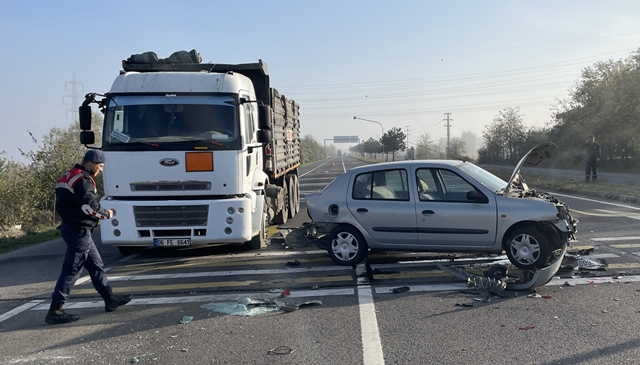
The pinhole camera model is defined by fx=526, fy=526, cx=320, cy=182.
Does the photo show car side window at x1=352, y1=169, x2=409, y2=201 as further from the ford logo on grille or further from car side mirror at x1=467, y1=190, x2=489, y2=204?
the ford logo on grille

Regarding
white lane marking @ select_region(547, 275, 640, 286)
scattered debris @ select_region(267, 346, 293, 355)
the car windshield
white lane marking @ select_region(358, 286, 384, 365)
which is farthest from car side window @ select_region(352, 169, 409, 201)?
scattered debris @ select_region(267, 346, 293, 355)

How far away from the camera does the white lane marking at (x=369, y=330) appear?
14.4ft

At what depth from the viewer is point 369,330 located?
5.09 meters

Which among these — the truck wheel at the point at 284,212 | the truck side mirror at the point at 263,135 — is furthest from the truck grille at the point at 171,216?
the truck wheel at the point at 284,212

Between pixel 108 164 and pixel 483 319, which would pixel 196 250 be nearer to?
pixel 108 164

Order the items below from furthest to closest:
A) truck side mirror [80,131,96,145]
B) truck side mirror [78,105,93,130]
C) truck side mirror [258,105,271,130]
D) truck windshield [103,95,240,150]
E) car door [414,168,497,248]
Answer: truck side mirror [258,105,271,130] → truck side mirror [80,131,96,145] → truck side mirror [78,105,93,130] → truck windshield [103,95,240,150] → car door [414,168,497,248]

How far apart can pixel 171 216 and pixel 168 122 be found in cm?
150

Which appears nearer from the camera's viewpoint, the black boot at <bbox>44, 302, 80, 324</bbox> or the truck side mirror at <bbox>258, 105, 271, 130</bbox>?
the black boot at <bbox>44, 302, 80, 324</bbox>

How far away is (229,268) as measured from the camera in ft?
27.0

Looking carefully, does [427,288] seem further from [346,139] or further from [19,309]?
[346,139]

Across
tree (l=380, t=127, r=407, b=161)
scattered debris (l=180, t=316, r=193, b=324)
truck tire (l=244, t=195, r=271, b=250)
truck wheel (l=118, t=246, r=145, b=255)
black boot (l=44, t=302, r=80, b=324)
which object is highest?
tree (l=380, t=127, r=407, b=161)

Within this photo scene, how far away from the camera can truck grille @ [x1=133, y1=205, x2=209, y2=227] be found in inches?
320

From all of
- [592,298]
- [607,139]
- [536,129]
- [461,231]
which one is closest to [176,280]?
[461,231]

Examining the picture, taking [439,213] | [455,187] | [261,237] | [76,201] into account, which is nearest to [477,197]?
[455,187]
